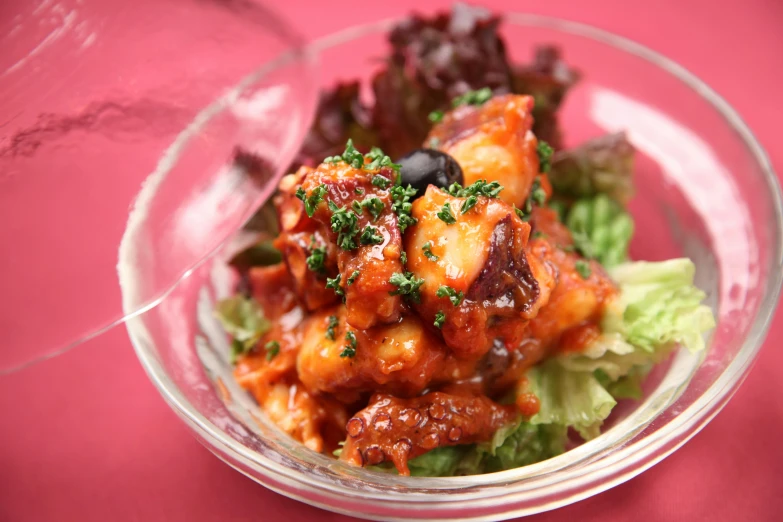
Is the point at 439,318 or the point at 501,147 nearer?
the point at 439,318

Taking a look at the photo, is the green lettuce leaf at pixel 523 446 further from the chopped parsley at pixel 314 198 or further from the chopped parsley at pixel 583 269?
the chopped parsley at pixel 314 198

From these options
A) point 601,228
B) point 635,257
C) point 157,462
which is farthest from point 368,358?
point 635,257

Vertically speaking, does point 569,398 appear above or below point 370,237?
below

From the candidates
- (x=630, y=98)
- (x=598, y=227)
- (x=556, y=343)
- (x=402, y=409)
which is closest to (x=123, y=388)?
(x=402, y=409)

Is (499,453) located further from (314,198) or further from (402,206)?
(314,198)

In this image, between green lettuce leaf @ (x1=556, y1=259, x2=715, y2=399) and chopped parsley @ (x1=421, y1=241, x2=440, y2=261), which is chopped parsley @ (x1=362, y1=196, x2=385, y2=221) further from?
green lettuce leaf @ (x1=556, y1=259, x2=715, y2=399)

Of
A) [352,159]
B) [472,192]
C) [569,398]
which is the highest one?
[352,159]

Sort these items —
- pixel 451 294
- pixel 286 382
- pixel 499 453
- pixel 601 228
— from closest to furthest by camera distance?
pixel 451 294
pixel 499 453
pixel 286 382
pixel 601 228
